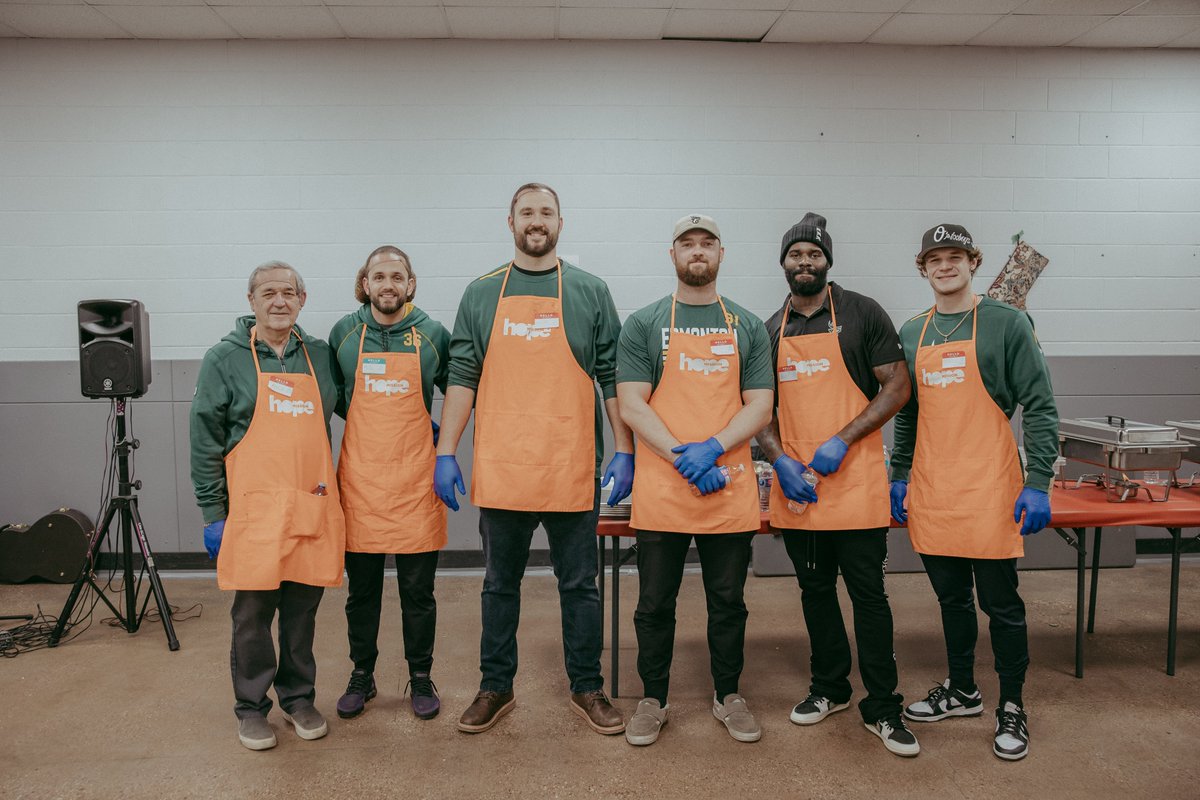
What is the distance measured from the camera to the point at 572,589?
243cm

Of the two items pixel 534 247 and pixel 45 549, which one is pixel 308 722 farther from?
pixel 45 549

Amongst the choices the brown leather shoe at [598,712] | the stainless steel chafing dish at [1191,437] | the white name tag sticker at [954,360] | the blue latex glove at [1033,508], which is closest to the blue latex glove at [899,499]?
the blue latex glove at [1033,508]

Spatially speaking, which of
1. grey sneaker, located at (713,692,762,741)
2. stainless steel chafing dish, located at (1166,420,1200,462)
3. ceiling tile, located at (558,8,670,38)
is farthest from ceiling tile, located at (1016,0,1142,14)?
Result: grey sneaker, located at (713,692,762,741)

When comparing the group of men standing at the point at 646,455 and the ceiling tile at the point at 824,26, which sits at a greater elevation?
the ceiling tile at the point at 824,26

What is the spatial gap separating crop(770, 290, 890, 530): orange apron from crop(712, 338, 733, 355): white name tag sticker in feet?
0.70

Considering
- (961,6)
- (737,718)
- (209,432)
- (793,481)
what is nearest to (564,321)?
(793,481)

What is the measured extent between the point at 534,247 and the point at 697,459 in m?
0.83

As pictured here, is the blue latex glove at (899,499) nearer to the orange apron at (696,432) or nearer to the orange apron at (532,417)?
the orange apron at (696,432)

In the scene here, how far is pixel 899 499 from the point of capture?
2533 mm

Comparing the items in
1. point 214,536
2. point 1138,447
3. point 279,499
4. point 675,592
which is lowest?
point 675,592

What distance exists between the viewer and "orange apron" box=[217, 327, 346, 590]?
223 centimetres

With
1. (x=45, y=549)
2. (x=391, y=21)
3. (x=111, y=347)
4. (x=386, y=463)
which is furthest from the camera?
(x=45, y=549)

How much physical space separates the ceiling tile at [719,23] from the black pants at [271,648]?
129 inches

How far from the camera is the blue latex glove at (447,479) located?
240 centimetres
